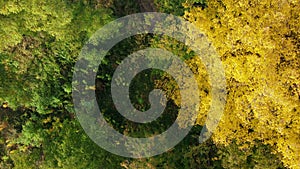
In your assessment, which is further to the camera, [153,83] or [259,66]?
[153,83]

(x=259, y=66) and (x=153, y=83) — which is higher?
(x=153, y=83)

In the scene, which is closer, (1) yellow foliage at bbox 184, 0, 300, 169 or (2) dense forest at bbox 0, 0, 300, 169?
(1) yellow foliage at bbox 184, 0, 300, 169

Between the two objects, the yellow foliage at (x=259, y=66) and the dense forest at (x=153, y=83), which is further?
the dense forest at (x=153, y=83)
